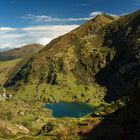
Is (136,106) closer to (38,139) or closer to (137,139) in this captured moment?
(137,139)

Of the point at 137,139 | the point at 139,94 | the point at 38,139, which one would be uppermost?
the point at 139,94

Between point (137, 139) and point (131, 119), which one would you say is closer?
point (137, 139)

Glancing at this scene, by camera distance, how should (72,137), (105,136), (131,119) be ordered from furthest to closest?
(72,137) → (105,136) → (131,119)

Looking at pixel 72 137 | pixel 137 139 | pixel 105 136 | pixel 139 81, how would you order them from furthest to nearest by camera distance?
1. pixel 139 81
2. pixel 72 137
3. pixel 105 136
4. pixel 137 139

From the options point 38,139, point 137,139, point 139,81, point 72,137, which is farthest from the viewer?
point 38,139

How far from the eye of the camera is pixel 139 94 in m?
42.7

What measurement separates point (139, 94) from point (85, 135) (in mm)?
14036

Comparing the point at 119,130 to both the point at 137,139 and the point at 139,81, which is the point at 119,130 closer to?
the point at 137,139

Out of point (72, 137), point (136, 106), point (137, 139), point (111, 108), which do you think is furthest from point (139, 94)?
point (111, 108)

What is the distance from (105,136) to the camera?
41.8m

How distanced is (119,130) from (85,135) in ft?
54.2

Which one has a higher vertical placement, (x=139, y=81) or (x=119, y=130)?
(x=139, y=81)

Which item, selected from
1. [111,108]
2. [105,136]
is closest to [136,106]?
[105,136]

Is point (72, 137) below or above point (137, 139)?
below
